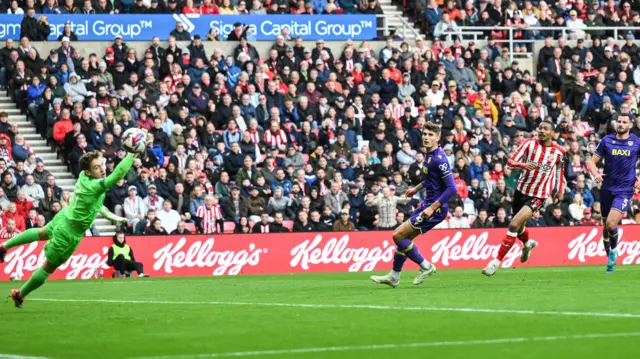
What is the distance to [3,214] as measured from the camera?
25.5 m

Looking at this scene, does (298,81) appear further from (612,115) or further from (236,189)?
(612,115)

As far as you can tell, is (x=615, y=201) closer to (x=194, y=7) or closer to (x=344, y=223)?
(x=344, y=223)

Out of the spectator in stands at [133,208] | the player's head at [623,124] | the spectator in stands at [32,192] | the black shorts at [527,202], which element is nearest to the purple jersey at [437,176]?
the black shorts at [527,202]

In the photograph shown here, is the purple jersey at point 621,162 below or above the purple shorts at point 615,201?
above

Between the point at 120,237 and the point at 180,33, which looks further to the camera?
the point at 180,33

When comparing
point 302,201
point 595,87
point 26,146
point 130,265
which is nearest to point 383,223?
point 302,201

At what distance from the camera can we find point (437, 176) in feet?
54.6

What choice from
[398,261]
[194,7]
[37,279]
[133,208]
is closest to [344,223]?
[133,208]

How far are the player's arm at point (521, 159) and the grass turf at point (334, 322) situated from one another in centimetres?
209

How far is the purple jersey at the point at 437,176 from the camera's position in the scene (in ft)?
54.3

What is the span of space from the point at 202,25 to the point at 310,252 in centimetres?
934

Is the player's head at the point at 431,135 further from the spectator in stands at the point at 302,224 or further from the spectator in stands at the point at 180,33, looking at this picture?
the spectator in stands at the point at 180,33

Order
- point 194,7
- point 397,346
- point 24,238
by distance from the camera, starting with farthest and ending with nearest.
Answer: point 194,7
point 24,238
point 397,346

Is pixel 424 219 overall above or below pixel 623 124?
below
